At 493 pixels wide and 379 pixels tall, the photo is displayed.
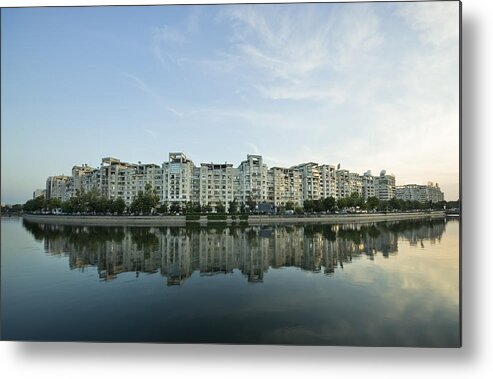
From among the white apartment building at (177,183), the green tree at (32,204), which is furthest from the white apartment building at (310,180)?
the green tree at (32,204)

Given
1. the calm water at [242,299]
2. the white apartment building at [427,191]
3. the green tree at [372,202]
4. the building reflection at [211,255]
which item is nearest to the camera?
the calm water at [242,299]

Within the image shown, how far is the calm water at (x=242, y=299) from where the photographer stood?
3.41 m

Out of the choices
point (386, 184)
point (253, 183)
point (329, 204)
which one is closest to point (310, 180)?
point (329, 204)

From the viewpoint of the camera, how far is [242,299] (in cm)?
436

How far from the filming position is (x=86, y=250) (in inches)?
331

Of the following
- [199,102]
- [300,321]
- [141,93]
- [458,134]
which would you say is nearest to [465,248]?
[458,134]

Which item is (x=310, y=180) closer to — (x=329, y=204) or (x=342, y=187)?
(x=342, y=187)

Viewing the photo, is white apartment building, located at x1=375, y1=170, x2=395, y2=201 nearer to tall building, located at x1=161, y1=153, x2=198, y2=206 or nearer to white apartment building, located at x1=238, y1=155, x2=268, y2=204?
white apartment building, located at x1=238, y1=155, x2=268, y2=204

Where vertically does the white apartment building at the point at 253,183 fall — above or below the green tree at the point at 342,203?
above

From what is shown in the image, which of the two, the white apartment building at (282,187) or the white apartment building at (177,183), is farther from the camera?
the white apartment building at (282,187)

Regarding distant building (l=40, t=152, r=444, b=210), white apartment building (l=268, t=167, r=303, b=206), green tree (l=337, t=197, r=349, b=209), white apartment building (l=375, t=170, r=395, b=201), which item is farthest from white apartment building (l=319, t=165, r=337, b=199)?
white apartment building (l=375, t=170, r=395, b=201)

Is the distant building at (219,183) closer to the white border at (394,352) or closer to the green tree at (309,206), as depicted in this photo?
the green tree at (309,206)

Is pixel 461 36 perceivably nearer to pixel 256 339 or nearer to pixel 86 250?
pixel 256 339

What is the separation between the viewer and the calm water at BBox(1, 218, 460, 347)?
3414 millimetres
